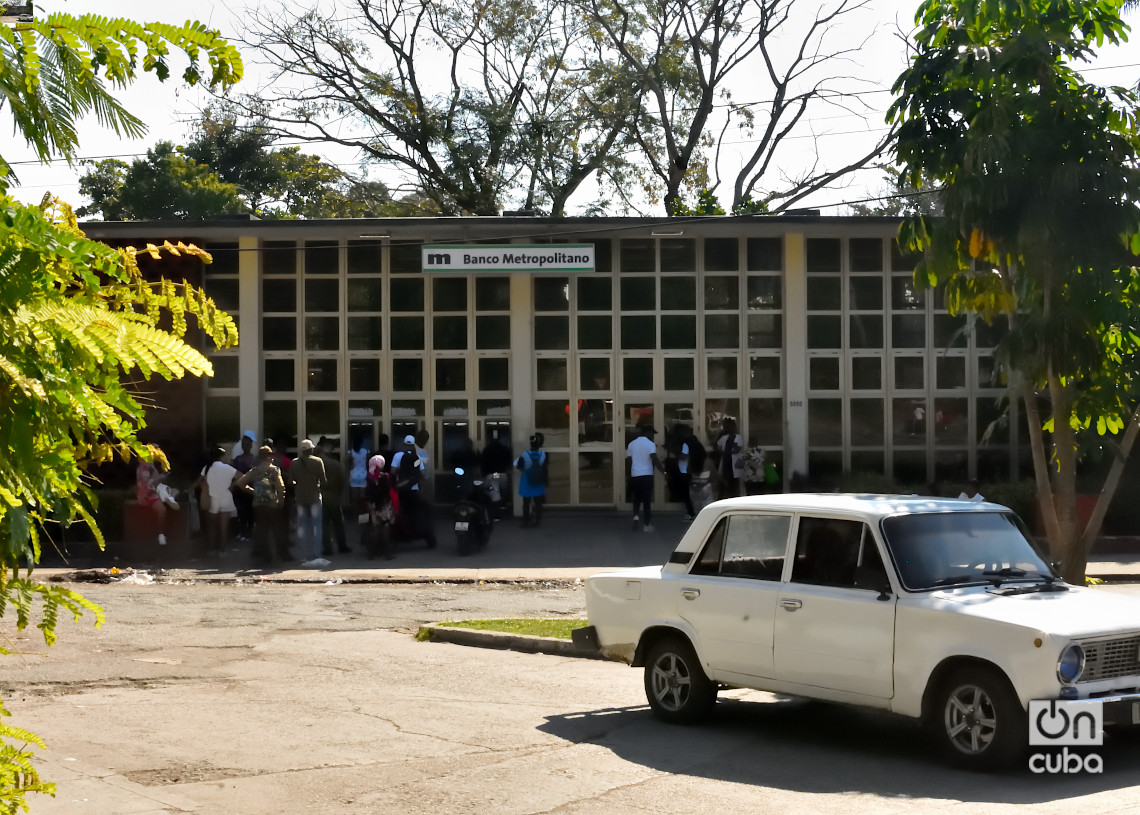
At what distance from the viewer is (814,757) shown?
7527 millimetres

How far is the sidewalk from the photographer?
1809 cm

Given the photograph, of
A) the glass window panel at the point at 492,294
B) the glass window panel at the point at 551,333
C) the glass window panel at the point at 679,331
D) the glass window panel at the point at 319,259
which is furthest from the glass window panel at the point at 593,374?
the glass window panel at the point at 319,259

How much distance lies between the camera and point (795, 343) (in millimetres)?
25375

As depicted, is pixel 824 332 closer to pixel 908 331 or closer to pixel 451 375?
pixel 908 331

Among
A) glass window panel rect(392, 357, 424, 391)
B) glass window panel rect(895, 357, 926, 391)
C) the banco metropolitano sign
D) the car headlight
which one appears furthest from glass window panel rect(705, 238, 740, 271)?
the car headlight

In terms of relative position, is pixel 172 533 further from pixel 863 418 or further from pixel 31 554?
pixel 31 554

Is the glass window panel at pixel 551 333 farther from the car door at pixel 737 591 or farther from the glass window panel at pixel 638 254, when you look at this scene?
the car door at pixel 737 591

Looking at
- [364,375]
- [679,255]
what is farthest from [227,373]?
[679,255]

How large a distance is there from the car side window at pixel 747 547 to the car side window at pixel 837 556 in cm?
15

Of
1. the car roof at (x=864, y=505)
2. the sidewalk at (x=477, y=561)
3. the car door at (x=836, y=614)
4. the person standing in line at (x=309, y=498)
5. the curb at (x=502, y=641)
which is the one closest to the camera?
the car door at (x=836, y=614)

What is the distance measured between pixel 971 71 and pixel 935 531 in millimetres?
4593

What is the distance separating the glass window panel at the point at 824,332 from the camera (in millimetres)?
25594

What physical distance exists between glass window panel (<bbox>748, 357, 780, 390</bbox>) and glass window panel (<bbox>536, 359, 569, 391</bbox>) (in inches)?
151

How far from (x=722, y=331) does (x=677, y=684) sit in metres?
17.6
